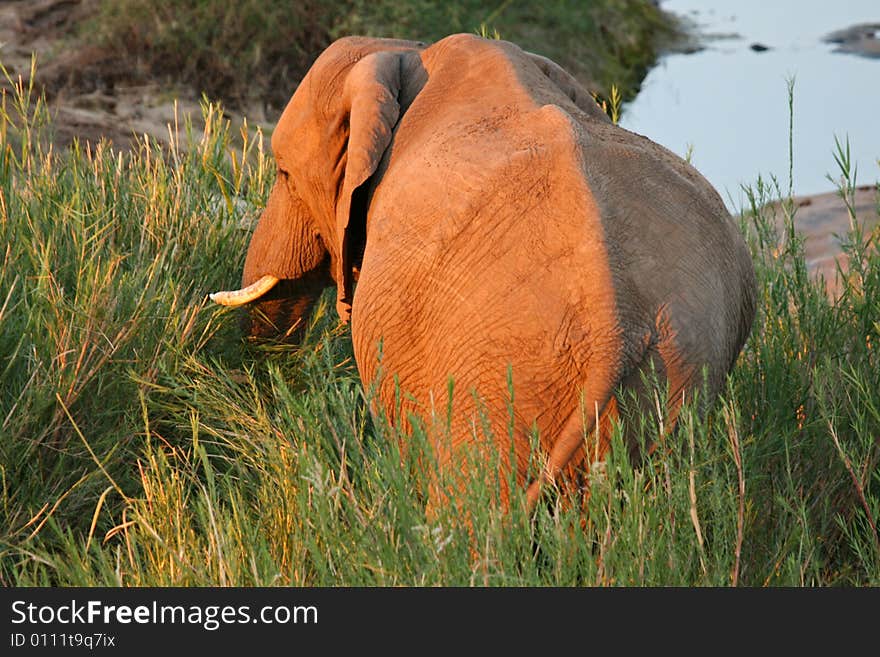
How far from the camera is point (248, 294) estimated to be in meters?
4.72

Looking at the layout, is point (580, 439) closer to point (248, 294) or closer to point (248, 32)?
point (248, 294)

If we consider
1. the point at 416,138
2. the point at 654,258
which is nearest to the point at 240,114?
the point at 416,138

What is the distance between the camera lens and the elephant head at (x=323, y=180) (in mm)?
3822

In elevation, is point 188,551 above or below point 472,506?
below

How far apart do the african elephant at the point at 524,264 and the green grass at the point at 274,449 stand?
152mm

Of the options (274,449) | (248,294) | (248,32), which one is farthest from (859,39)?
(274,449)

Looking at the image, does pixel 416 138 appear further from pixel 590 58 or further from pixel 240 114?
pixel 590 58

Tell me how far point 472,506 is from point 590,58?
36.9ft

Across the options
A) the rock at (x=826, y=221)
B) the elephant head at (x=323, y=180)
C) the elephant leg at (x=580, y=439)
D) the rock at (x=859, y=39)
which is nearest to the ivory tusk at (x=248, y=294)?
the elephant head at (x=323, y=180)

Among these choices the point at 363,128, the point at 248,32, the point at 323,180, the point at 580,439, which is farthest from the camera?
the point at 248,32

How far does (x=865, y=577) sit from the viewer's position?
3.45m

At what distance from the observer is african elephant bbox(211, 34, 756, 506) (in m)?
3.06

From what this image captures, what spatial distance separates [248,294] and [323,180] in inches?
25.3
